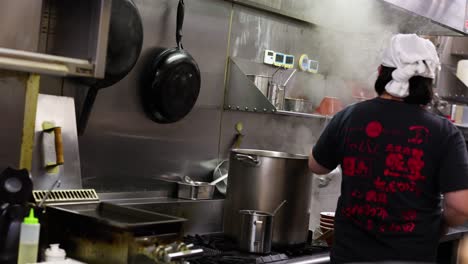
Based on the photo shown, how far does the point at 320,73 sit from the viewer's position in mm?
4125

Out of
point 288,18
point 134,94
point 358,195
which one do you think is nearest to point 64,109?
point 134,94

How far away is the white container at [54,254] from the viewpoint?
1.99 metres

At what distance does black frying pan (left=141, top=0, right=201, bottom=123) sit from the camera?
2938mm

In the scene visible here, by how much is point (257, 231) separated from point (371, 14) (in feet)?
6.37

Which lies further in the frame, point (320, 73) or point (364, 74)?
point (364, 74)

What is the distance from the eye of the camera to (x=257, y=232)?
2.62 meters

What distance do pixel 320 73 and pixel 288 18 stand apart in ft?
1.61

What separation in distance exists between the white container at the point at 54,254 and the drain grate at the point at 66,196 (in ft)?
0.80

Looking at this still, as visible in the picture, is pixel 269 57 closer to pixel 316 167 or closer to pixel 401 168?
pixel 316 167

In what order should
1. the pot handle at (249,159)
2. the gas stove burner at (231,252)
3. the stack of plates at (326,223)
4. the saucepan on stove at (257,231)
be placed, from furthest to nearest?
the stack of plates at (326,223) < the pot handle at (249,159) < the saucepan on stove at (257,231) < the gas stove burner at (231,252)

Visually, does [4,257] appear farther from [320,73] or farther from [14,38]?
[320,73]

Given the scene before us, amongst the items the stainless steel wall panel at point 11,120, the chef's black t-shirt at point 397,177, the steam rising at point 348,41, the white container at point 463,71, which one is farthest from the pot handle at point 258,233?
the white container at point 463,71

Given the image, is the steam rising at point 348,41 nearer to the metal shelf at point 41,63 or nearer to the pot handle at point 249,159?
the pot handle at point 249,159

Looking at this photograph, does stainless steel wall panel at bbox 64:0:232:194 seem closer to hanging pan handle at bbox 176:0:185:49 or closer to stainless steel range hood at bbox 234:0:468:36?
hanging pan handle at bbox 176:0:185:49
